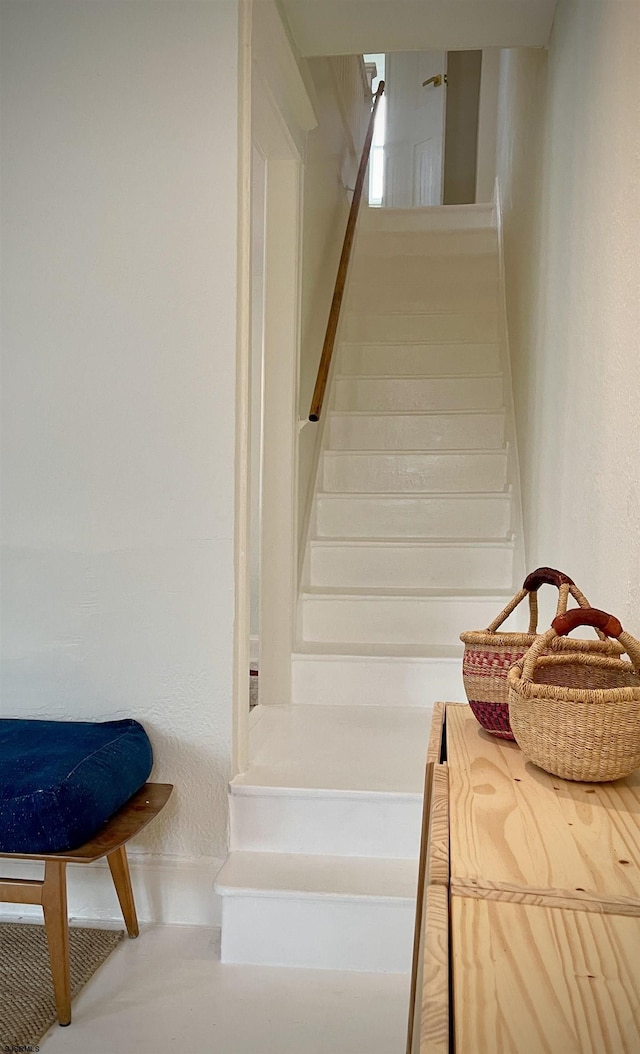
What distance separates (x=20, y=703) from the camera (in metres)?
2.39

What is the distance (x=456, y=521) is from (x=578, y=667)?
9.01 feet

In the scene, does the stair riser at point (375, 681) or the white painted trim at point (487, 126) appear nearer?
the stair riser at point (375, 681)

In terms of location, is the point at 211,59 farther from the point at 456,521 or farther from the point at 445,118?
the point at 445,118

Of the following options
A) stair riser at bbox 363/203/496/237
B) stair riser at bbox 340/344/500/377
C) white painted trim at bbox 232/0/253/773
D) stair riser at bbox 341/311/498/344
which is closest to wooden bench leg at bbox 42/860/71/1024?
white painted trim at bbox 232/0/253/773

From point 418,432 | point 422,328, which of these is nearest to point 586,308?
point 418,432

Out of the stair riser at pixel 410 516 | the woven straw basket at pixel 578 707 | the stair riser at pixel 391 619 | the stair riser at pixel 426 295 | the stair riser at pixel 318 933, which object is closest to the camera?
the woven straw basket at pixel 578 707

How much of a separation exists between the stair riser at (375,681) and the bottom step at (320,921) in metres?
1.08

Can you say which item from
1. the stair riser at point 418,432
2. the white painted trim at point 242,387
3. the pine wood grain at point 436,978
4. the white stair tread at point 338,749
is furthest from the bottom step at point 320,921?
the stair riser at point 418,432

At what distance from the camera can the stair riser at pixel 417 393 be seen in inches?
172

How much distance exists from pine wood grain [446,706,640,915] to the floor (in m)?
0.92

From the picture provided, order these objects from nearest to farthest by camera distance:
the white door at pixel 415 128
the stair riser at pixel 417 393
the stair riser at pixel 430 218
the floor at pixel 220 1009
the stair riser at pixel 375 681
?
the floor at pixel 220 1009 → the stair riser at pixel 375 681 → the stair riser at pixel 417 393 → the stair riser at pixel 430 218 → the white door at pixel 415 128

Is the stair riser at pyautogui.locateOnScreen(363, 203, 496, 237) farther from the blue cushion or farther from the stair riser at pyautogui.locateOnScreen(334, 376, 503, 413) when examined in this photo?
the blue cushion

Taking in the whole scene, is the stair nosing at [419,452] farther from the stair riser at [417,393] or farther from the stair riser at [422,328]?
the stair riser at [422,328]

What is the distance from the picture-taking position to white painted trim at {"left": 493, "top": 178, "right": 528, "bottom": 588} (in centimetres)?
365
